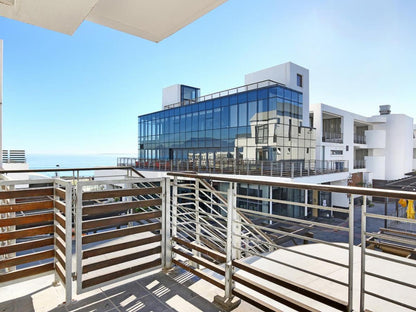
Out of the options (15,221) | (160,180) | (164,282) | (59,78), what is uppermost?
(59,78)

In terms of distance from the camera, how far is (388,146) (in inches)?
1057

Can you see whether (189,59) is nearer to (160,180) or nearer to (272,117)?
(272,117)

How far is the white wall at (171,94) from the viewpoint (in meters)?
23.8

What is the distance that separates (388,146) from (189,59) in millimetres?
24926

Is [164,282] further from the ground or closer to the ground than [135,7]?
closer to the ground

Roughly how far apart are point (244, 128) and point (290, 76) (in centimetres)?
536

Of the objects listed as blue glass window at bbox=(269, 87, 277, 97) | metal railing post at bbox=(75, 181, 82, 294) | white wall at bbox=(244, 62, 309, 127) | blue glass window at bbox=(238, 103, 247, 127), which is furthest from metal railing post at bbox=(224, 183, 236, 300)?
white wall at bbox=(244, 62, 309, 127)

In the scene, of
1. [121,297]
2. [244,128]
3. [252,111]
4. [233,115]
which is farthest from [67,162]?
[121,297]

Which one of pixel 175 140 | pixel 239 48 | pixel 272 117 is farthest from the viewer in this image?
pixel 175 140

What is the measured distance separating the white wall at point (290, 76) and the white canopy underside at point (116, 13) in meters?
16.3

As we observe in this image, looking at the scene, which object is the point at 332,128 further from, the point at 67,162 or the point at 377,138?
the point at 67,162

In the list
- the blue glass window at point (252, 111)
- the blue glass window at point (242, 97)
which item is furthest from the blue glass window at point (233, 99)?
the blue glass window at point (252, 111)

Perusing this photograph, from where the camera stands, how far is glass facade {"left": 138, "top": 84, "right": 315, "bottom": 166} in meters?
14.9

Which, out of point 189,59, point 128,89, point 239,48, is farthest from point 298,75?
point 128,89
